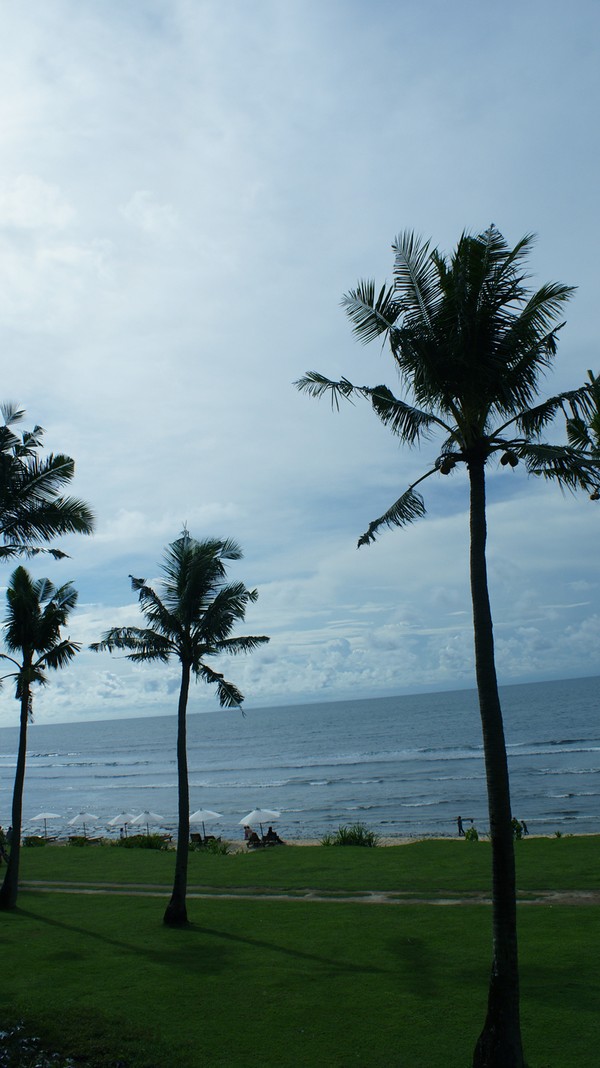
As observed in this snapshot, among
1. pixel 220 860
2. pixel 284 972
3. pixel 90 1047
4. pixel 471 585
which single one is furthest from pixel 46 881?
pixel 471 585

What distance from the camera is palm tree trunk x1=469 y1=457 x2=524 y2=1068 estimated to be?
8.08 m

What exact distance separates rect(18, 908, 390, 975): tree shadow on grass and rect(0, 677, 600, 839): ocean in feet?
84.1

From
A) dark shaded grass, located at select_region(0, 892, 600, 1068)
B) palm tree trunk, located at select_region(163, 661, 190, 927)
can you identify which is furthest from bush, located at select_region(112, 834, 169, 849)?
palm tree trunk, located at select_region(163, 661, 190, 927)

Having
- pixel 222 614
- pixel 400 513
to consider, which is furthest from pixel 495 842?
pixel 222 614

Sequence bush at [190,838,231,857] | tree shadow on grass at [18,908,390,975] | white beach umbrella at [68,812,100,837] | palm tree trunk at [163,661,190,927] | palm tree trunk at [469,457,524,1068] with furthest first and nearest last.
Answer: white beach umbrella at [68,812,100,837]
bush at [190,838,231,857]
palm tree trunk at [163,661,190,927]
tree shadow on grass at [18,908,390,975]
palm tree trunk at [469,457,524,1068]

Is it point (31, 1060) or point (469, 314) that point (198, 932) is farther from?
point (469, 314)

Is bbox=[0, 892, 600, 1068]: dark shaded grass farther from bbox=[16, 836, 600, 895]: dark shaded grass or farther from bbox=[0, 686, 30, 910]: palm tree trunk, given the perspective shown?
bbox=[16, 836, 600, 895]: dark shaded grass

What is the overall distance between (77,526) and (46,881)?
48.5 feet

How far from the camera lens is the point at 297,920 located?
1667 centimetres

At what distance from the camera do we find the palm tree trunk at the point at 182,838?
16.7 m

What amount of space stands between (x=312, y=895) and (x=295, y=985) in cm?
747

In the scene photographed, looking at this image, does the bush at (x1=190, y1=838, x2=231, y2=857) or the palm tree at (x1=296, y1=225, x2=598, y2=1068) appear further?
the bush at (x1=190, y1=838, x2=231, y2=857)

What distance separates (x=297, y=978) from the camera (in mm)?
12695

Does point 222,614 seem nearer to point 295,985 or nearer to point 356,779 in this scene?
point 295,985
